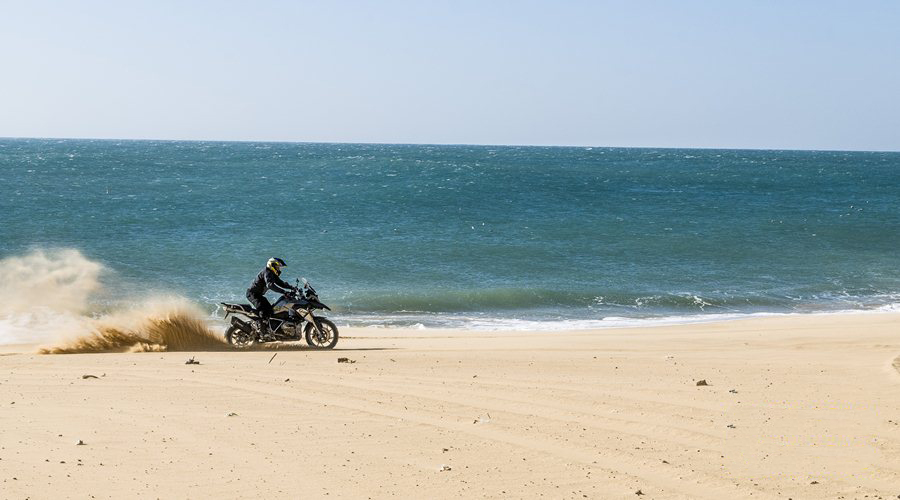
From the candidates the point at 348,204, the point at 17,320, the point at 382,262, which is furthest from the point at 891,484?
the point at 348,204

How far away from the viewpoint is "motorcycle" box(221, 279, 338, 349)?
39.0 ft

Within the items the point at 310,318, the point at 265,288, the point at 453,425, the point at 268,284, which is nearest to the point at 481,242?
the point at 310,318

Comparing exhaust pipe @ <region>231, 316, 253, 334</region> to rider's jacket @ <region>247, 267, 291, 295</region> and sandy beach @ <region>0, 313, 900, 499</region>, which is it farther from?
sandy beach @ <region>0, 313, 900, 499</region>

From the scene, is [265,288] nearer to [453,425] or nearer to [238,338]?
[238,338]

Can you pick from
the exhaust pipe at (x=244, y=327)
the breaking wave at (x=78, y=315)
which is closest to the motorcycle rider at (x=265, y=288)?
the exhaust pipe at (x=244, y=327)

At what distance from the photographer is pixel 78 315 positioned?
54.5ft

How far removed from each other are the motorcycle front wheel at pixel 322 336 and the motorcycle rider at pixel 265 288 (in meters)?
0.55

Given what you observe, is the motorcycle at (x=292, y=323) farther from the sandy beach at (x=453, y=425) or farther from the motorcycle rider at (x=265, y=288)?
the sandy beach at (x=453, y=425)

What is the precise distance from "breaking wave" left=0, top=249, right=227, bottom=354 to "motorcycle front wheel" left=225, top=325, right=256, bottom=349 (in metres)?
0.12

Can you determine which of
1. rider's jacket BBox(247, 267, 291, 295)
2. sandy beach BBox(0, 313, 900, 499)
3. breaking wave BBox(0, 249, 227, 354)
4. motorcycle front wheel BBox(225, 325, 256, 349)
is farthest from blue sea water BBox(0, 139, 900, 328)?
sandy beach BBox(0, 313, 900, 499)

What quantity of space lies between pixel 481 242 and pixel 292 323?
53.5 feet

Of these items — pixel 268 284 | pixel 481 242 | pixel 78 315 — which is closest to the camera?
pixel 268 284

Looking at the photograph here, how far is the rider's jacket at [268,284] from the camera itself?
1149cm

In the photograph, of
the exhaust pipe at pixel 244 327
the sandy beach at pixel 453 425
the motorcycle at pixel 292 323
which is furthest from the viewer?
the exhaust pipe at pixel 244 327
